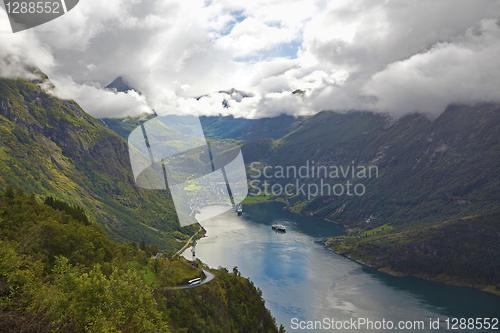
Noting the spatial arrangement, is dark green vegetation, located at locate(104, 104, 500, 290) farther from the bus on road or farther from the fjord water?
the bus on road

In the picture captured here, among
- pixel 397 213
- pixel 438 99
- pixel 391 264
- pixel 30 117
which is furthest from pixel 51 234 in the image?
pixel 438 99

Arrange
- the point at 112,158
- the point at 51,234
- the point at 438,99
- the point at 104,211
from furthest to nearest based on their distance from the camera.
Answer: the point at 438,99, the point at 112,158, the point at 104,211, the point at 51,234

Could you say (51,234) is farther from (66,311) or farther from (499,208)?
(499,208)

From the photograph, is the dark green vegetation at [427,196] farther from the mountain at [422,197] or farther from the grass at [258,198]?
the grass at [258,198]

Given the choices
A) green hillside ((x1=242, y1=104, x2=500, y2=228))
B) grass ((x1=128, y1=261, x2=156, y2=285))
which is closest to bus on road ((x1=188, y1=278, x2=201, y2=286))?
grass ((x1=128, y1=261, x2=156, y2=285))

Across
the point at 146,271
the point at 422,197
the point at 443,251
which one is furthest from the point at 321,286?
the point at 422,197

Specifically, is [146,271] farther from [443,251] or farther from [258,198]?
[258,198]
